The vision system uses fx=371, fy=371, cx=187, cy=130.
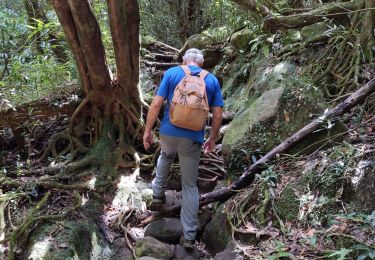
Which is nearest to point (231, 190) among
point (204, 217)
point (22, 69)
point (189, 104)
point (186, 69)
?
point (204, 217)

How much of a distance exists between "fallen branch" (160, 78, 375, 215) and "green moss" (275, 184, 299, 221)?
1.81 ft

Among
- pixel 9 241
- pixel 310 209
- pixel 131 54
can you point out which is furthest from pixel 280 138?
pixel 9 241

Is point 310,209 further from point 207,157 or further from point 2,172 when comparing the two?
point 2,172

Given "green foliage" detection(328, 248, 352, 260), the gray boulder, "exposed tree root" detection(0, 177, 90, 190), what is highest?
"green foliage" detection(328, 248, 352, 260)

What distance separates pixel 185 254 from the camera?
3898 millimetres

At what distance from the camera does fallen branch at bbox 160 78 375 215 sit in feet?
12.7

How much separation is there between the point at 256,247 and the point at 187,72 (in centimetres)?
183

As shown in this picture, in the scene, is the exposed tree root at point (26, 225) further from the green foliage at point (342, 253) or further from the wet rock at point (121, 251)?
the green foliage at point (342, 253)

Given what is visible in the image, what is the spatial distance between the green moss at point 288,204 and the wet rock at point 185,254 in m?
1.05

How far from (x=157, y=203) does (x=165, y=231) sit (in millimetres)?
339

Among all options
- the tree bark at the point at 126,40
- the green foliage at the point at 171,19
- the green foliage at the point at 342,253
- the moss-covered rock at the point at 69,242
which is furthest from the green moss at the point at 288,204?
the green foliage at the point at 171,19

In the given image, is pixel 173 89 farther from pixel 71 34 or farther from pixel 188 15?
pixel 188 15

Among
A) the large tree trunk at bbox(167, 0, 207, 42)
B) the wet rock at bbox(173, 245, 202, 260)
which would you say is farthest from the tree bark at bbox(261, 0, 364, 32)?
the large tree trunk at bbox(167, 0, 207, 42)

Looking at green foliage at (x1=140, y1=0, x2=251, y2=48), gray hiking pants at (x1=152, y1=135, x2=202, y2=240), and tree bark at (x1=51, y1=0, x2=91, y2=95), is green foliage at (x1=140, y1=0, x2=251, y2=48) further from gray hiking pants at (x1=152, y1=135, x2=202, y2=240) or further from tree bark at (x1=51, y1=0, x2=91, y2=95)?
gray hiking pants at (x1=152, y1=135, x2=202, y2=240)
